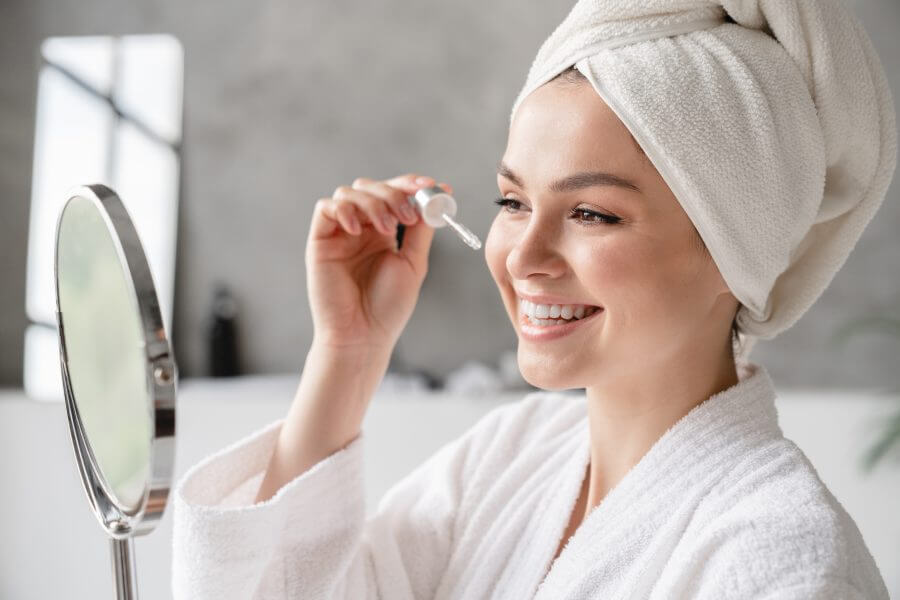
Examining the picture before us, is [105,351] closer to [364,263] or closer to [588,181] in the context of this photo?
[588,181]

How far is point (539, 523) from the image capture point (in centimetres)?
113

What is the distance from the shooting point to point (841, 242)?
1021 millimetres

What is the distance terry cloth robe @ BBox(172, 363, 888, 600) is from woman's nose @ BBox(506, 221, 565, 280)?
0.23 metres

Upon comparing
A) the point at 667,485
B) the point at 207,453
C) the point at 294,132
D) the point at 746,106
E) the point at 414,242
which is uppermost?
the point at 746,106

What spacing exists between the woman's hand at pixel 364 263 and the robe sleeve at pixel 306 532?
6.0 inches

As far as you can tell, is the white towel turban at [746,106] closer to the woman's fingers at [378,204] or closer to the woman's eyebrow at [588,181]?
the woman's eyebrow at [588,181]

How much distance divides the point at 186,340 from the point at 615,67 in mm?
2675

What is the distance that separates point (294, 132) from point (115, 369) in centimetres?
272

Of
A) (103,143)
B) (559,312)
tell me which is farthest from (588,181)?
(103,143)

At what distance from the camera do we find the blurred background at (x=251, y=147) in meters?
3.17

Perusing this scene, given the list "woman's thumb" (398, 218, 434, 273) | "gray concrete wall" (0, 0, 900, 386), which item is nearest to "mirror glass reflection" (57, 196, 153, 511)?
"woman's thumb" (398, 218, 434, 273)

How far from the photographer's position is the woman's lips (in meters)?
0.97

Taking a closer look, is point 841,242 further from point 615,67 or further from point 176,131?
point 176,131

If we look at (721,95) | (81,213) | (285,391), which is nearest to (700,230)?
(721,95)
